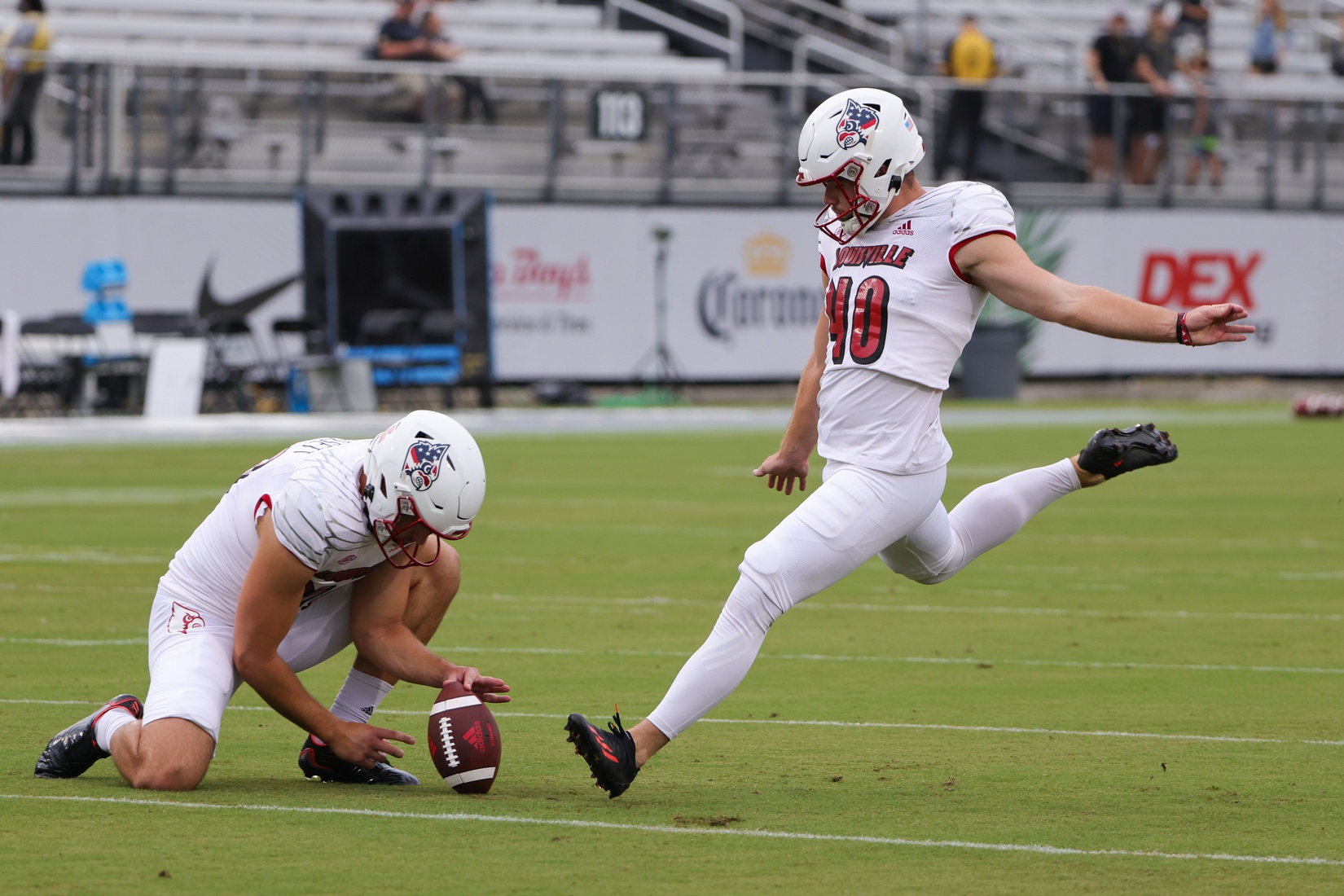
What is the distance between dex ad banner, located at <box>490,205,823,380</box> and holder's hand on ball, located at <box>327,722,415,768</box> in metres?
22.0

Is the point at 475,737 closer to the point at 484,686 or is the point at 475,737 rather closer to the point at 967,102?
the point at 484,686

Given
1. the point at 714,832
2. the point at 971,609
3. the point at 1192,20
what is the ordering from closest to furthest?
1. the point at 714,832
2. the point at 971,609
3. the point at 1192,20

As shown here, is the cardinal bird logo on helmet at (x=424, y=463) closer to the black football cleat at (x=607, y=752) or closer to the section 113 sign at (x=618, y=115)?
the black football cleat at (x=607, y=752)

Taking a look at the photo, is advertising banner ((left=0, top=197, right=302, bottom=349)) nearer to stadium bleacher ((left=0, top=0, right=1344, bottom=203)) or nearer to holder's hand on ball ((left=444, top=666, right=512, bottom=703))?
stadium bleacher ((left=0, top=0, right=1344, bottom=203))

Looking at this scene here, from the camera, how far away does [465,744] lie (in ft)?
19.5

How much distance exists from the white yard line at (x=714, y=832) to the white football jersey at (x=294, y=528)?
69cm

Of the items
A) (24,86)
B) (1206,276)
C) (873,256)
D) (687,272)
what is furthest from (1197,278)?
(873,256)

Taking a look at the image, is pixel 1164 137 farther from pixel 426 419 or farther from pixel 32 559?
pixel 426 419

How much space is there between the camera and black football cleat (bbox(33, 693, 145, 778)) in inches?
241

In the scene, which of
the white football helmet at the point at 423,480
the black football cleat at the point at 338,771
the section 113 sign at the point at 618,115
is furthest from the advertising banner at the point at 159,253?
the white football helmet at the point at 423,480

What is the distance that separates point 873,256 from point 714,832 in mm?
1880

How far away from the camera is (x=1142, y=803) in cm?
589

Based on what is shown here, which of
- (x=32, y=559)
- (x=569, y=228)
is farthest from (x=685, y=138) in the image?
(x=32, y=559)

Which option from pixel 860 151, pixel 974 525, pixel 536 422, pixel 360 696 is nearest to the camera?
pixel 860 151
